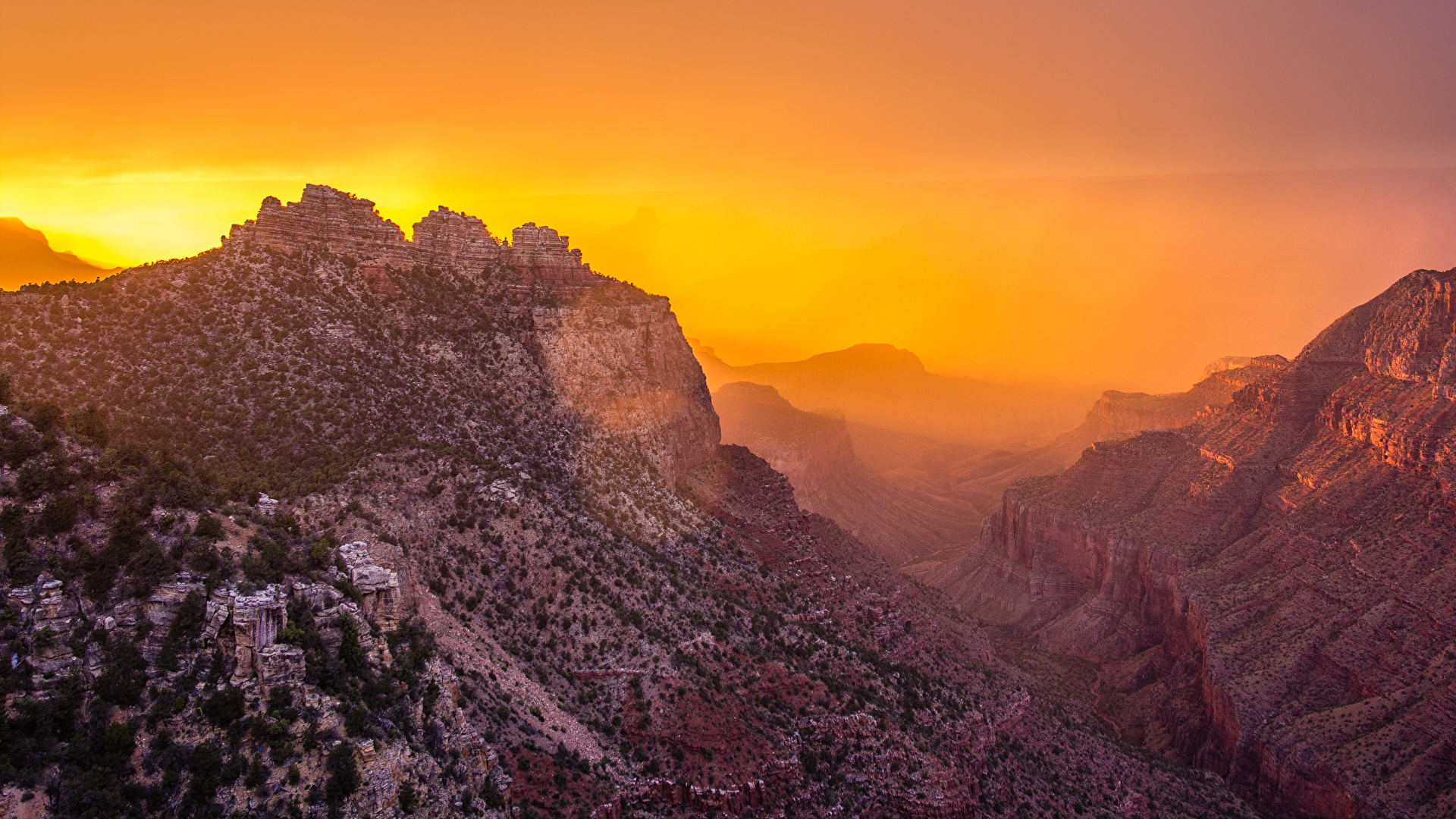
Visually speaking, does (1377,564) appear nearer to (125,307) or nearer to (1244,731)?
(1244,731)

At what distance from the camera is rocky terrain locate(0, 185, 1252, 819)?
17.1m

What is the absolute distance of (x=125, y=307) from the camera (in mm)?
33844

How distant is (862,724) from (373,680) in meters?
23.5

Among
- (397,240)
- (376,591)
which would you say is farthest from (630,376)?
(376,591)

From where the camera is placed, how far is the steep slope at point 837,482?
10931 cm

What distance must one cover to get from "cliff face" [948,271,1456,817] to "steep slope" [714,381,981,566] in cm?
2325

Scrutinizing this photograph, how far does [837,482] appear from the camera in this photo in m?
121

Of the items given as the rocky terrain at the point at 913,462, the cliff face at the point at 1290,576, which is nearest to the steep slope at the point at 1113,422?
the rocky terrain at the point at 913,462

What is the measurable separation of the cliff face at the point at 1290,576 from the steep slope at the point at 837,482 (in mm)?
23254

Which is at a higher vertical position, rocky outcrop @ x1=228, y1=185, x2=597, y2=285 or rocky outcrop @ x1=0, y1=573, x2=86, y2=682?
rocky outcrop @ x1=228, y1=185, x2=597, y2=285

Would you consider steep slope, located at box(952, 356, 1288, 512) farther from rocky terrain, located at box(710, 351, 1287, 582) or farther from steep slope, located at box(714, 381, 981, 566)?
steep slope, located at box(714, 381, 981, 566)

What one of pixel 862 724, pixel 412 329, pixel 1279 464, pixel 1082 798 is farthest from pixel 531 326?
pixel 1279 464

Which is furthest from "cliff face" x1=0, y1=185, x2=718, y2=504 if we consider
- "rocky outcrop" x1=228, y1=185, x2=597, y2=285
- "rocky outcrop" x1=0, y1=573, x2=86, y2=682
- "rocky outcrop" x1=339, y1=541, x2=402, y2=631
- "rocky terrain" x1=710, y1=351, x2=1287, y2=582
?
"rocky terrain" x1=710, y1=351, x2=1287, y2=582

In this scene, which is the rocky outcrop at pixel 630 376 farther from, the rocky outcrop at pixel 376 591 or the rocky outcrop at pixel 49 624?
the rocky outcrop at pixel 49 624
